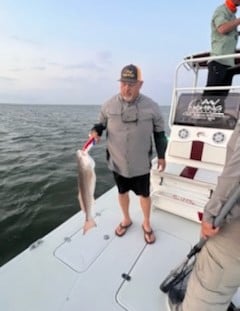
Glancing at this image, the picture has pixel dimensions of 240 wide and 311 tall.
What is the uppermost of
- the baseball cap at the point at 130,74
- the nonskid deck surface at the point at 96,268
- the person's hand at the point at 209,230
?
the baseball cap at the point at 130,74

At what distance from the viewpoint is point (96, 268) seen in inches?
69.2

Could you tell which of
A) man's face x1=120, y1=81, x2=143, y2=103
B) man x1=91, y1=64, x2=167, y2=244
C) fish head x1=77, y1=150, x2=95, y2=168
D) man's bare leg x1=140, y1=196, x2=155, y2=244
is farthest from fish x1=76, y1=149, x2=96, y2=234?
man's bare leg x1=140, y1=196, x2=155, y2=244

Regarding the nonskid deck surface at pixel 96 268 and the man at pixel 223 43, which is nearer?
the nonskid deck surface at pixel 96 268

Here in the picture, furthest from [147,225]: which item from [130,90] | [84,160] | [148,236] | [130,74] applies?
[130,74]

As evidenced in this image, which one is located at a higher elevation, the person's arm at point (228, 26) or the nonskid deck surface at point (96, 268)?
the person's arm at point (228, 26)

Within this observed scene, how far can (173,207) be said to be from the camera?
2.33 m

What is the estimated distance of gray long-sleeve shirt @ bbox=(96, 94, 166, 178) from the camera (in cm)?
176

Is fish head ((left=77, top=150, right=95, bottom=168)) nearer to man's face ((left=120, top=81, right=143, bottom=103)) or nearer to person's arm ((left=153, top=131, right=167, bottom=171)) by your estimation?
man's face ((left=120, top=81, right=143, bottom=103))

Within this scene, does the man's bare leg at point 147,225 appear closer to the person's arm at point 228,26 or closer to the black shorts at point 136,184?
the black shorts at point 136,184

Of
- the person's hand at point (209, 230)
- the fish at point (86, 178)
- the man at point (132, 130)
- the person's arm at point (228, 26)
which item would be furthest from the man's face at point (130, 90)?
the person's arm at point (228, 26)

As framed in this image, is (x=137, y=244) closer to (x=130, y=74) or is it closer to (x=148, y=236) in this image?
(x=148, y=236)

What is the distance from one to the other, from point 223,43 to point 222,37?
7 centimetres

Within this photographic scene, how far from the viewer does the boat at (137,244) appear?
5.01ft

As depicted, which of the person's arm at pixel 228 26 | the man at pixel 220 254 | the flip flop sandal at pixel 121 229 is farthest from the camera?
the person's arm at pixel 228 26
